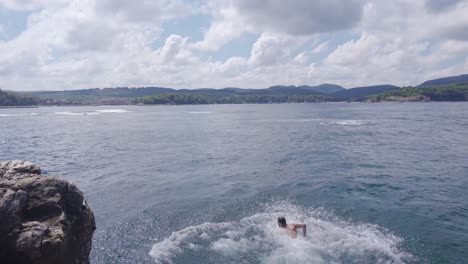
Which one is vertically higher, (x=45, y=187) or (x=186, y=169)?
(x=45, y=187)

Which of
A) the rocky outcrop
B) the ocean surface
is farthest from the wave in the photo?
the rocky outcrop

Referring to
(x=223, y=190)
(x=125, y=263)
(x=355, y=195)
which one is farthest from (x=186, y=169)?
(x=125, y=263)

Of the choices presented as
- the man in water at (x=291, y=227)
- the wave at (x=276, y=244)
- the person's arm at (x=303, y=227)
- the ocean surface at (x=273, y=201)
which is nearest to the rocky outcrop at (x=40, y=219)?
the ocean surface at (x=273, y=201)

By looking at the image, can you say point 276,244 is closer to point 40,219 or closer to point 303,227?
point 303,227

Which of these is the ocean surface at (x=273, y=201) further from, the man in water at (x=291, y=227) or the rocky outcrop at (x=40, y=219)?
the rocky outcrop at (x=40, y=219)

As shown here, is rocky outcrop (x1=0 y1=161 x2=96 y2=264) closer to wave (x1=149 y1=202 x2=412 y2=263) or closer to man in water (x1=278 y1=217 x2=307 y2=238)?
wave (x1=149 y1=202 x2=412 y2=263)

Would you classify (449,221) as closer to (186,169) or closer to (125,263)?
(125,263)

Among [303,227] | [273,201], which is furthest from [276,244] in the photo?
[273,201]
